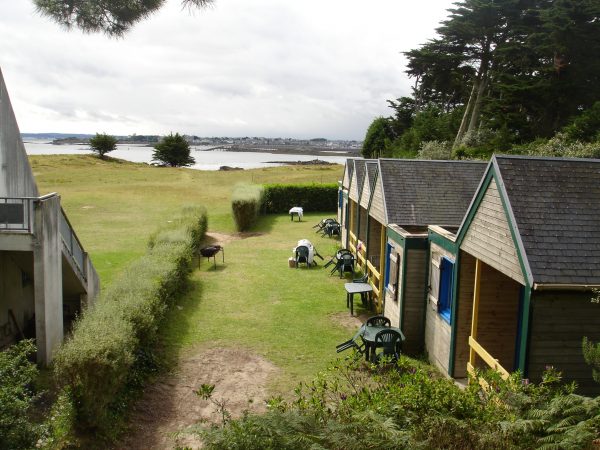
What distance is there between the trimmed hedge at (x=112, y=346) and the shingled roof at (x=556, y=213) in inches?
253

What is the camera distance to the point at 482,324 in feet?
29.9

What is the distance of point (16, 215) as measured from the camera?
34.0 ft

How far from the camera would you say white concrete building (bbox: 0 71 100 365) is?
10.4 metres

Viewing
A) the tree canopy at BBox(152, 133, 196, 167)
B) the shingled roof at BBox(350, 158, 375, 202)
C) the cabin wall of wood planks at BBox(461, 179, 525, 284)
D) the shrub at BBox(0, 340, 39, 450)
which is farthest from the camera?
the tree canopy at BBox(152, 133, 196, 167)

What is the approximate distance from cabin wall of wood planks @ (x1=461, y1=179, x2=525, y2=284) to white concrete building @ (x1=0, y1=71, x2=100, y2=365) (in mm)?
8442

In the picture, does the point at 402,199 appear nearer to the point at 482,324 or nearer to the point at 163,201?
the point at 482,324

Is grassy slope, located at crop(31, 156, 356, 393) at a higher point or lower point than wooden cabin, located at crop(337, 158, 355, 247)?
lower

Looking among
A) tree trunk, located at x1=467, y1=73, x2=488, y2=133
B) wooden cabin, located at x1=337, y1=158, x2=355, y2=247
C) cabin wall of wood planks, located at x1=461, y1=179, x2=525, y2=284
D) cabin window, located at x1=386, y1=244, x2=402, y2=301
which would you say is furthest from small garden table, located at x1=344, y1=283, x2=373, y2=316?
tree trunk, located at x1=467, y1=73, x2=488, y2=133

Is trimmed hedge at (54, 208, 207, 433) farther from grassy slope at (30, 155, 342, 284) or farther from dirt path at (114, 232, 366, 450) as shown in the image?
grassy slope at (30, 155, 342, 284)

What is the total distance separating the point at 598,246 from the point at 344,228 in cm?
1854

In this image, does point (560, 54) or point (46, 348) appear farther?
point (560, 54)

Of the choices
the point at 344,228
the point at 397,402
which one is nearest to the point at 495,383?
the point at 397,402

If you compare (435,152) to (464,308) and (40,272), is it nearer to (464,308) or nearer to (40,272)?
(464,308)

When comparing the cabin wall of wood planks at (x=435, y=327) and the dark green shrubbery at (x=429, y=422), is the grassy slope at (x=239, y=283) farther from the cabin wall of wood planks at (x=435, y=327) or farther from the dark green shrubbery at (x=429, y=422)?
the dark green shrubbery at (x=429, y=422)
